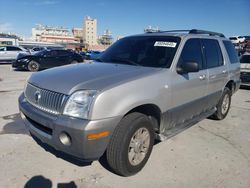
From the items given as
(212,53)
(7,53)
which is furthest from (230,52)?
(7,53)

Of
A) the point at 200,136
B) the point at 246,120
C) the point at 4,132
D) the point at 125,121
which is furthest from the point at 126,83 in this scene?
the point at 246,120

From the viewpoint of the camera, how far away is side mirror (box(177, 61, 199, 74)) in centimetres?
A: 343

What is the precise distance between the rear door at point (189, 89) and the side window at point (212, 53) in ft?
0.85

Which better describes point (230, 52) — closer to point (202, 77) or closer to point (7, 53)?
point (202, 77)

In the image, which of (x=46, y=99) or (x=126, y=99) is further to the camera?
(x=46, y=99)

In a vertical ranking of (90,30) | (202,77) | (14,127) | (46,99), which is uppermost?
(90,30)

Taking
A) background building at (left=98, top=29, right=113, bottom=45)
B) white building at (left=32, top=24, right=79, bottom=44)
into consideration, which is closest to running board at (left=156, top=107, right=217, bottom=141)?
white building at (left=32, top=24, right=79, bottom=44)

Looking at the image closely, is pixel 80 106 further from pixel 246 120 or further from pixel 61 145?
pixel 246 120

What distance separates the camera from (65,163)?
3289 mm

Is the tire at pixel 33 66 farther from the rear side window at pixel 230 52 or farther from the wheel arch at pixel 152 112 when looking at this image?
the wheel arch at pixel 152 112

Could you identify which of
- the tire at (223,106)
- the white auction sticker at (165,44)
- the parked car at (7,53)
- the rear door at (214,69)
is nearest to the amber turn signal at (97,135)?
the white auction sticker at (165,44)

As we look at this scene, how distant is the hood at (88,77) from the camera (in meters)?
2.70

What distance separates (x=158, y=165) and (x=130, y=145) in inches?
25.4

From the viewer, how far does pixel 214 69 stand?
4590 millimetres
